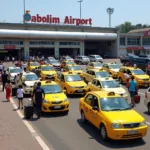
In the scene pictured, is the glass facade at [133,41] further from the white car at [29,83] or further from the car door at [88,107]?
the car door at [88,107]

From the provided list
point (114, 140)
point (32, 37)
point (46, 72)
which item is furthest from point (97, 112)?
point (32, 37)

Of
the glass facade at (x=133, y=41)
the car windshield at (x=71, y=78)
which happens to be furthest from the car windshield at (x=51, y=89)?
the glass facade at (x=133, y=41)

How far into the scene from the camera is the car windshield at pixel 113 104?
1188 cm

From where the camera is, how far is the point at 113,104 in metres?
12.1

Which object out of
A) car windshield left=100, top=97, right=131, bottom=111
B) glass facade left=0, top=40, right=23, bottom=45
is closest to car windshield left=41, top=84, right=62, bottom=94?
car windshield left=100, top=97, right=131, bottom=111

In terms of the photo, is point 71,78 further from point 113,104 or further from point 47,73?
point 113,104

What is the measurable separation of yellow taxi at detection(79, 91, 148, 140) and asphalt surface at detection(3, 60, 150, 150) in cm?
31

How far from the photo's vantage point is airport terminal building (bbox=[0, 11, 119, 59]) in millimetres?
63688

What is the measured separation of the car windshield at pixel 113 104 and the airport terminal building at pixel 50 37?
5166 cm

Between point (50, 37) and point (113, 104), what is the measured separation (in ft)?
180

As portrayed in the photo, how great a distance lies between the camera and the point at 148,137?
11594mm

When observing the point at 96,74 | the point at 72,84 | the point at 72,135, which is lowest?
the point at 72,135

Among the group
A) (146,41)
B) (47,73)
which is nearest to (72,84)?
(47,73)

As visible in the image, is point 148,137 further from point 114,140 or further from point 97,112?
point 97,112
